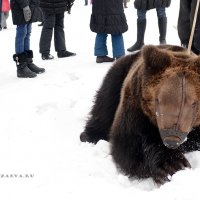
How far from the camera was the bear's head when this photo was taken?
2.81 m

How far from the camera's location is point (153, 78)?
10.0ft

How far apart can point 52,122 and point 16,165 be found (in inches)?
47.2

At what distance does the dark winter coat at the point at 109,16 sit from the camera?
7266mm

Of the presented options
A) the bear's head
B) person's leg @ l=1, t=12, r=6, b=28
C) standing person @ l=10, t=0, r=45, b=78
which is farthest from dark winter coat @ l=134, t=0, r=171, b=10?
person's leg @ l=1, t=12, r=6, b=28

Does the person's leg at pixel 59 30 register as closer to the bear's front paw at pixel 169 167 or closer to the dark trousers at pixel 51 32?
the dark trousers at pixel 51 32

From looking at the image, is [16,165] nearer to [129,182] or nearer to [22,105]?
[129,182]

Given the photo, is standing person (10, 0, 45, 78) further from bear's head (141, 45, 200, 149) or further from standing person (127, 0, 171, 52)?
bear's head (141, 45, 200, 149)

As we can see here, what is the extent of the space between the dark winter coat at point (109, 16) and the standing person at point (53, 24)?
2.09 ft

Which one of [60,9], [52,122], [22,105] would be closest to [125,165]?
[52,122]

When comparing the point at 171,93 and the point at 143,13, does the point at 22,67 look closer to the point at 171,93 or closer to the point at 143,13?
the point at 143,13

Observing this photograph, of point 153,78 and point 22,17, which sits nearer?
point 153,78

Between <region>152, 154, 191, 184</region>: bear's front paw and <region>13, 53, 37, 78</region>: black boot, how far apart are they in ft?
12.6

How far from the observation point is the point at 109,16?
729 centimetres

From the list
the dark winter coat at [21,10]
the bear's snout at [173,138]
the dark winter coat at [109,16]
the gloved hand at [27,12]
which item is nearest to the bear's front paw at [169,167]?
the bear's snout at [173,138]
